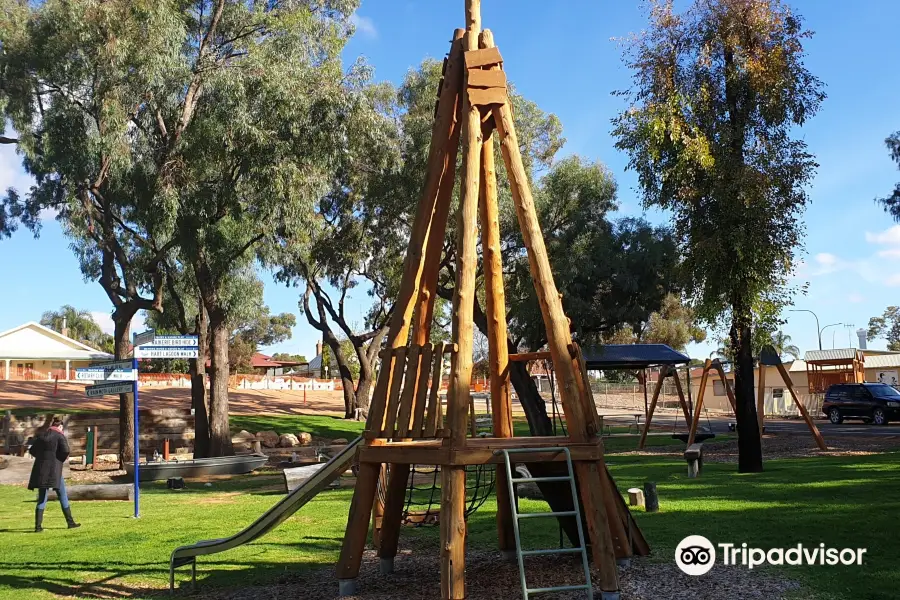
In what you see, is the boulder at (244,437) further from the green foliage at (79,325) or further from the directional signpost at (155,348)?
the green foliage at (79,325)

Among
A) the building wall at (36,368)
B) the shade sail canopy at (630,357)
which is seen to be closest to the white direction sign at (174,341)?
the shade sail canopy at (630,357)

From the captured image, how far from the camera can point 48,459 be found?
11.7m

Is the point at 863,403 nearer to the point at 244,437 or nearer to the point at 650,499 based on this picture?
the point at 244,437

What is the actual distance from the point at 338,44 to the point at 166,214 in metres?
8.75

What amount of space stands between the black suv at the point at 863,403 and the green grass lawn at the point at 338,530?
701 inches

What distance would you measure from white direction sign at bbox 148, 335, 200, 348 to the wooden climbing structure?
6644 mm

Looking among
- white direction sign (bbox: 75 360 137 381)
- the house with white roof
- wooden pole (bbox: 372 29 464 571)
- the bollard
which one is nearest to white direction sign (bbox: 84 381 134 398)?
white direction sign (bbox: 75 360 137 381)

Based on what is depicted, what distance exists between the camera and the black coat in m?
11.6

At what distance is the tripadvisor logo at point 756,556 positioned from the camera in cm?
729

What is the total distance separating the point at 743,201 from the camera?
15.4 meters

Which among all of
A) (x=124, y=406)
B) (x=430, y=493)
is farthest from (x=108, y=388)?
(x=124, y=406)

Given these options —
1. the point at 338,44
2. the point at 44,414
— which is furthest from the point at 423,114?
the point at 44,414

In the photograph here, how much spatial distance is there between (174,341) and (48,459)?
2672mm

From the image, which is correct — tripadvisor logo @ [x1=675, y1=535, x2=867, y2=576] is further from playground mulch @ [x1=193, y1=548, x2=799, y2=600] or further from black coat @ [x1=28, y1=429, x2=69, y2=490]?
black coat @ [x1=28, y1=429, x2=69, y2=490]
